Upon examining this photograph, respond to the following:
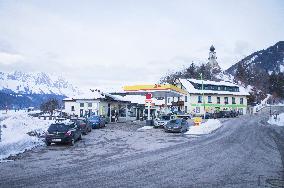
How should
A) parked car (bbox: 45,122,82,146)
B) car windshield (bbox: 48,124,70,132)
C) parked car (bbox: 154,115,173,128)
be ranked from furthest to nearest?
1. parked car (bbox: 154,115,173,128)
2. car windshield (bbox: 48,124,70,132)
3. parked car (bbox: 45,122,82,146)

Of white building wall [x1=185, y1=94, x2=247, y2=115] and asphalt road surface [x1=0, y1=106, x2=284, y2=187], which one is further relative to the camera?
white building wall [x1=185, y1=94, x2=247, y2=115]

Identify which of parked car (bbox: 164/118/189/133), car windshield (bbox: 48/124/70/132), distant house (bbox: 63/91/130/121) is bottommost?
parked car (bbox: 164/118/189/133)

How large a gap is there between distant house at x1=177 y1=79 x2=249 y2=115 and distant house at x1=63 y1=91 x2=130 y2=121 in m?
23.3

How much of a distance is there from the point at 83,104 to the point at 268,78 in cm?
9397

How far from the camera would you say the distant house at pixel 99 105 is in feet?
161

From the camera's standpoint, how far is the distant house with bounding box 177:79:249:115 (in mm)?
76938

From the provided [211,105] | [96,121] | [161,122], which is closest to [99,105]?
[96,121]

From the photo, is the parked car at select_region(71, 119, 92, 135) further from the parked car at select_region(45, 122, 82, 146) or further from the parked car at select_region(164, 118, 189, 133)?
the parked car at select_region(164, 118, 189, 133)

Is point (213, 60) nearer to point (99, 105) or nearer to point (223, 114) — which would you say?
point (223, 114)

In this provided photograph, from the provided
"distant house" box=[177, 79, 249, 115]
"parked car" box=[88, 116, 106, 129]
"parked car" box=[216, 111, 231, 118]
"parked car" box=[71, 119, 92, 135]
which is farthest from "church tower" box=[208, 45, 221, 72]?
"parked car" box=[71, 119, 92, 135]

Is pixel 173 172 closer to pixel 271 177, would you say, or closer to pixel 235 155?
pixel 271 177

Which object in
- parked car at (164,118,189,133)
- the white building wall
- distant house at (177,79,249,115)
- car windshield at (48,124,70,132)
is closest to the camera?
car windshield at (48,124,70,132)

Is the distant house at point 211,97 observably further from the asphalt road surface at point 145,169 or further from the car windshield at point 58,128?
the asphalt road surface at point 145,169

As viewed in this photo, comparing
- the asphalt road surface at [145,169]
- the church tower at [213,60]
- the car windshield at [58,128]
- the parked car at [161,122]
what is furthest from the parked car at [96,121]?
the church tower at [213,60]
